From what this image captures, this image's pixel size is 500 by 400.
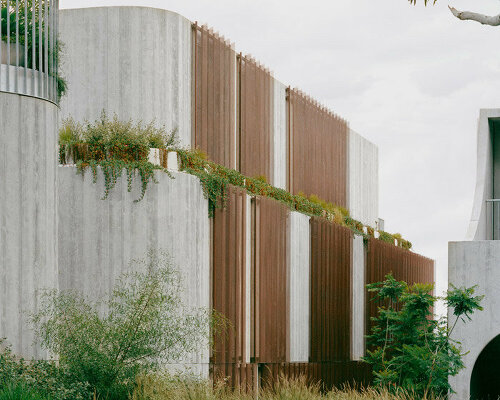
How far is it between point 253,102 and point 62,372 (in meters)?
11.1

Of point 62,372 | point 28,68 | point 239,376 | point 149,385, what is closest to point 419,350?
point 239,376

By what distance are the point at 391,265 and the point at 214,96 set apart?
1195 cm

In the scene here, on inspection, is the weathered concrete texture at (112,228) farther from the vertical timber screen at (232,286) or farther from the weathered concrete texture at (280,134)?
the weathered concrete texture at (280,134)

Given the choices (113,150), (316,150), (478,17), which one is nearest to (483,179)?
(478,17)

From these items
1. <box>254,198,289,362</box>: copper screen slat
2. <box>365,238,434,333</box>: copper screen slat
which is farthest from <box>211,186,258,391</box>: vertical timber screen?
<box>365,238,434,333</box>: copper screen slat

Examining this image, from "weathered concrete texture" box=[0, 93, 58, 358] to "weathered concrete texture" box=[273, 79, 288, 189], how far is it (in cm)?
1108

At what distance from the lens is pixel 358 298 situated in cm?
2692

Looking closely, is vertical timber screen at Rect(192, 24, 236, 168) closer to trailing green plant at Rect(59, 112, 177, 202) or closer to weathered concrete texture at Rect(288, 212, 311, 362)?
weathered concrete texture at Rect(288, 212, 311, 362)

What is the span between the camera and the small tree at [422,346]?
51.2 ft

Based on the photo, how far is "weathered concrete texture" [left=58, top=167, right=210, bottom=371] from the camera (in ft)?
53.5

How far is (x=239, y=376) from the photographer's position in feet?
60.2

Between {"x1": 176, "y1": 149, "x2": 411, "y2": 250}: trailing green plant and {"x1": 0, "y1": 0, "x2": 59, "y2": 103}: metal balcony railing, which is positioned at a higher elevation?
{"x1": 0, "y1": 0, "x2": 59, "y2": 103}: metal balcony railing

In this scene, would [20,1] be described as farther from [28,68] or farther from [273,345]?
[273,345]

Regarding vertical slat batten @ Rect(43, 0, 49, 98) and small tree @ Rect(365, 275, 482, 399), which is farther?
small tree @ Rect(365, 275, 482, 399)
